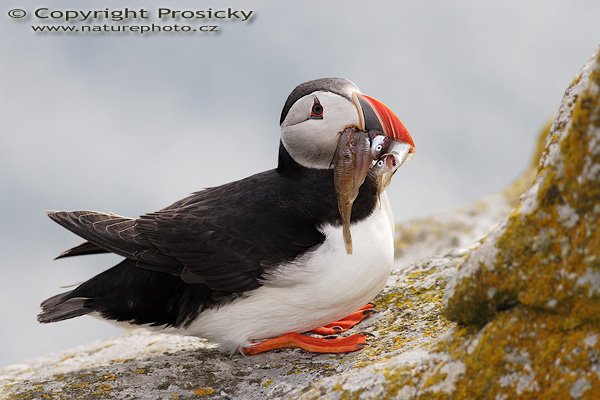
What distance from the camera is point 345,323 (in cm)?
685

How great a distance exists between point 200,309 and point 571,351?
3380 mm

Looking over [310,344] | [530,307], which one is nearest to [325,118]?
[310,344]

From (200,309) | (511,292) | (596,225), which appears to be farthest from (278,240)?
(596,225)

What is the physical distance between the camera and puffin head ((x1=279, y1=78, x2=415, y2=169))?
6211 millimetres

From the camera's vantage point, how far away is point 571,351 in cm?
398

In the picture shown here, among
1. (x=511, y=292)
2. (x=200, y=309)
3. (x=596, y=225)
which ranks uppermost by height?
(x=596, y=225)

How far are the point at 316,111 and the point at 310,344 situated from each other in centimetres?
186

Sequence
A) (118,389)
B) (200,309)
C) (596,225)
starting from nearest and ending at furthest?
1. (596,225)
2. (118,389)
3. (200,309)

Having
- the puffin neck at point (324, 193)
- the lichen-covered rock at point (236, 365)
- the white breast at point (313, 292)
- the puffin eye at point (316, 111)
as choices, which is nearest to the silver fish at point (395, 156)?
the puffin neck at point (324, 193)

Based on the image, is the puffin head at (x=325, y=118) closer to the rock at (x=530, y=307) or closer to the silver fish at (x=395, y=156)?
the silver fish at (x=395, y=156)

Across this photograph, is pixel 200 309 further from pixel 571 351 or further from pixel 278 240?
pixel 571 351

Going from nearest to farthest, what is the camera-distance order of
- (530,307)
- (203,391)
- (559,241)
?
(559,241), (530,307), (203,391)

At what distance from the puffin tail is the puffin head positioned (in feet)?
7.48

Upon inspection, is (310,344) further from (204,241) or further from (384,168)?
(384,168)
